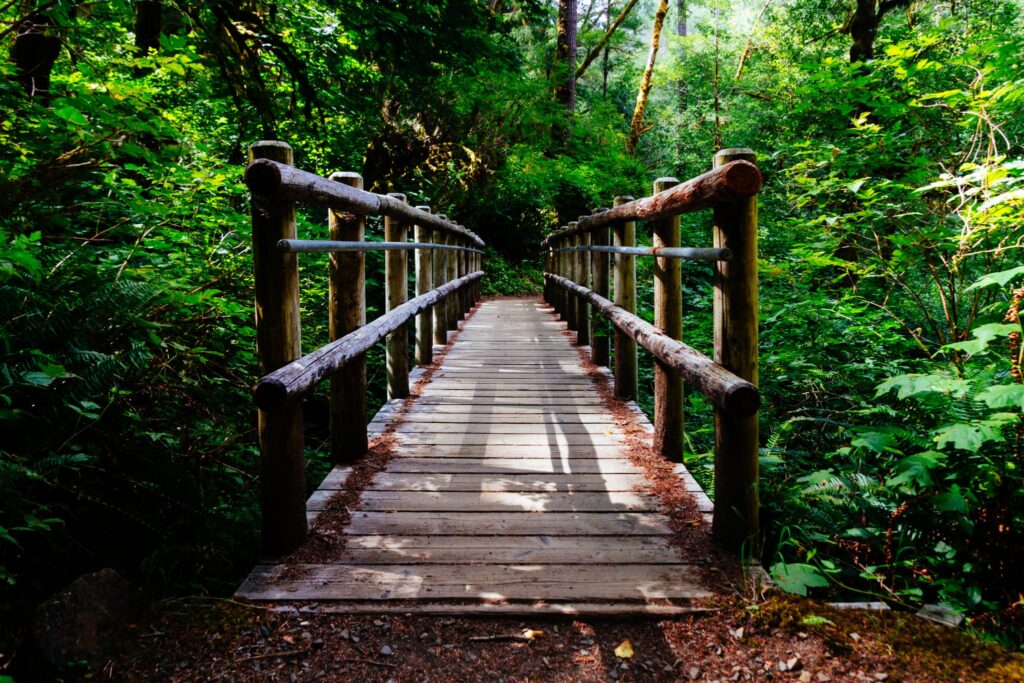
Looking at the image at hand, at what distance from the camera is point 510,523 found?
272 centimetres

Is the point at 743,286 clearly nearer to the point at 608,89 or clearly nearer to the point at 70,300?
the point at 70,300

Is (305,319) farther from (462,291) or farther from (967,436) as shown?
(967,436)

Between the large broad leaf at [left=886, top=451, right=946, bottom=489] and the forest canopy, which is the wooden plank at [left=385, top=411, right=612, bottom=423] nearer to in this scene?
the forest canopy

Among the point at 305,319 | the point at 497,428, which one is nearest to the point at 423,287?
the point at 305,319

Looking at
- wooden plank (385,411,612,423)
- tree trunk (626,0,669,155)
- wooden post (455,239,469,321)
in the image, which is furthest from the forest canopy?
tree trunk (626,0,669,155)

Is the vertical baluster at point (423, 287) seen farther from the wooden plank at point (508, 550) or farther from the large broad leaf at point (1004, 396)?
the large broad leaf at point (1004, 396)

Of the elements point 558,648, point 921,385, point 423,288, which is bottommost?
point 558,648

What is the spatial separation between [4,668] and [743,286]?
8.50ft

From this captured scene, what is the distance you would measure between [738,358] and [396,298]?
2.83 metres

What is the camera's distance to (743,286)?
94.6 inches

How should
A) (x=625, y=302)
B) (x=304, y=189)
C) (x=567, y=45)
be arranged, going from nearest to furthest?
(x=304, y=189) < (x=625, y=302) < (x=567, y=45)

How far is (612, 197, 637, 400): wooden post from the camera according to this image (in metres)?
4.62

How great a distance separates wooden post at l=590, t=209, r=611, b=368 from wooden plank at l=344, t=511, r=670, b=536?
2972 millimetres

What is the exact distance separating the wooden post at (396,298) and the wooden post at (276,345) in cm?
210
